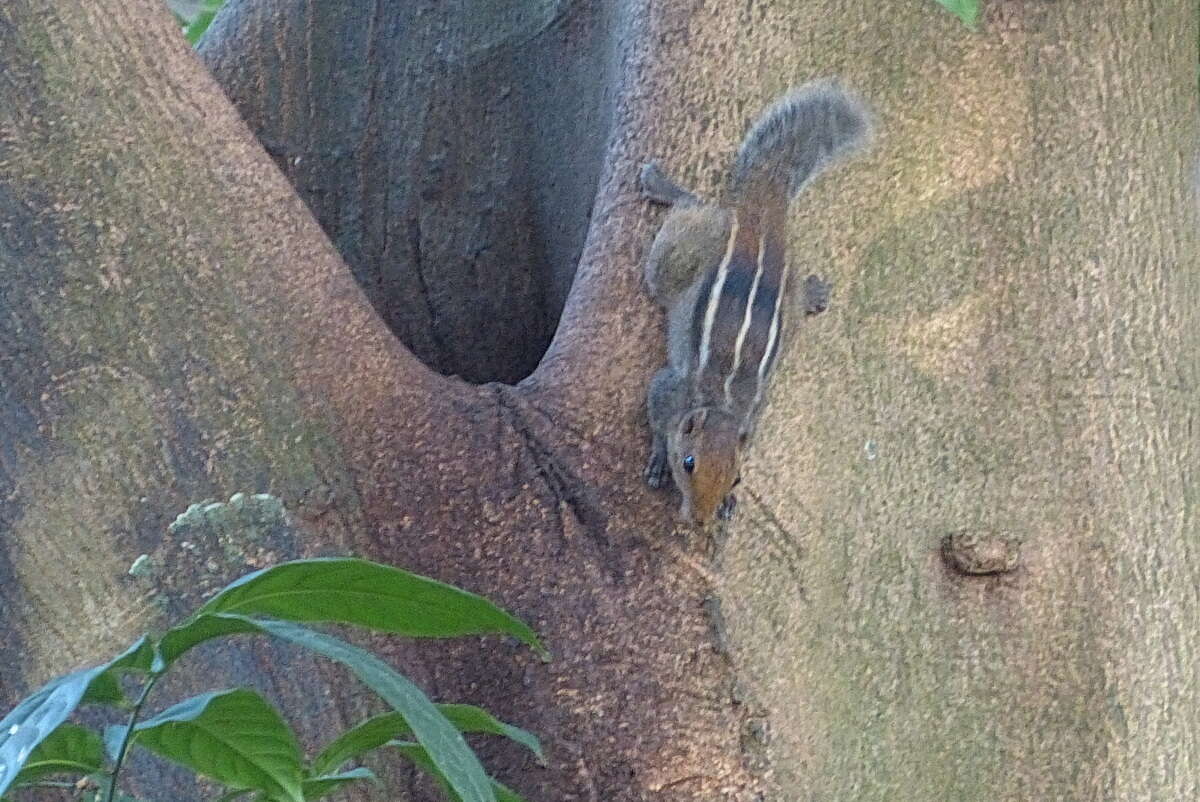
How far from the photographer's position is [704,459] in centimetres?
198

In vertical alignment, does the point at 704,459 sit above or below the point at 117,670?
below

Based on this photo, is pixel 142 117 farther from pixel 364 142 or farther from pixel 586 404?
pixel 364 142

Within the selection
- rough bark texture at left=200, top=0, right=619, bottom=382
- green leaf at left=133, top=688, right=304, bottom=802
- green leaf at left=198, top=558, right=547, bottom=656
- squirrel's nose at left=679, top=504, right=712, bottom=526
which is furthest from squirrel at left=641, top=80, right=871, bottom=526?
green leaf at left=133, top=688, right=304, bottom=802

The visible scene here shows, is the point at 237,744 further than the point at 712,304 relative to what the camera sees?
No

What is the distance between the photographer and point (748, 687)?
173 centimetres

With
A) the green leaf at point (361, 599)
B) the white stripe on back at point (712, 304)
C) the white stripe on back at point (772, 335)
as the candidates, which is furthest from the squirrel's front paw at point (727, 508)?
the green leaf at point (361, 599)

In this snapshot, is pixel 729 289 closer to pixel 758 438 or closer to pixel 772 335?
pixel 772 335

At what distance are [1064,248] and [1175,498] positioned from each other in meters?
0.38

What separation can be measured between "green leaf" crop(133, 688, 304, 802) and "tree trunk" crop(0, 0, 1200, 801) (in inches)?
21.7

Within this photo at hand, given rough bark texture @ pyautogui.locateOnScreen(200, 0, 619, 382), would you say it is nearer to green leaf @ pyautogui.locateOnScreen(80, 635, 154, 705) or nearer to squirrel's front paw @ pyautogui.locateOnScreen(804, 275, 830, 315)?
squirrel's front paw @ pyautogui.locateOnScreen(804, 275, 830, 315)

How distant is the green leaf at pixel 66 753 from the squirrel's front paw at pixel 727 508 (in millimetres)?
915

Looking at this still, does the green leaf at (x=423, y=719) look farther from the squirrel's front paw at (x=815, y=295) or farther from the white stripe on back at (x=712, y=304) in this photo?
the white stripe on back at (x=712, y=304)

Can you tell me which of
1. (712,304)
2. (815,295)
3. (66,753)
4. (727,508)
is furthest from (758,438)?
(66,753)

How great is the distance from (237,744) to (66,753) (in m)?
0.15
